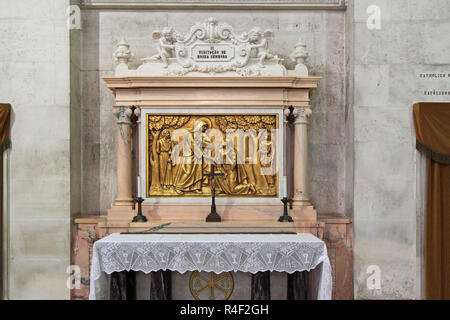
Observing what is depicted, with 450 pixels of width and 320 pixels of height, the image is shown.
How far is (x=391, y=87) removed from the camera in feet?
16.9

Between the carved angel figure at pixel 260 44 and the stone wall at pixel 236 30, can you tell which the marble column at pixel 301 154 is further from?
the carved angel figure at pixel 260 44

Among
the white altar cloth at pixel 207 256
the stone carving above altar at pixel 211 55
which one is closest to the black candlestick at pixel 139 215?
the white altar cloth at pixel 207 256

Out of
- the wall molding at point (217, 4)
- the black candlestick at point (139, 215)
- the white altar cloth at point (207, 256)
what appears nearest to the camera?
the white altar cloth at point (207, 256)

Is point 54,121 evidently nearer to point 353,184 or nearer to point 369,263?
point 353,184

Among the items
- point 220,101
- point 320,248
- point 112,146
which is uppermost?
point 220,101

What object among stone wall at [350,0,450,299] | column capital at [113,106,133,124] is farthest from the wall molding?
column capital at [113,106,133,124]

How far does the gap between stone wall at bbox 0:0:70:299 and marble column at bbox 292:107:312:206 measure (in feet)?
10.3

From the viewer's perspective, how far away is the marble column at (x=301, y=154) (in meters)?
5.24

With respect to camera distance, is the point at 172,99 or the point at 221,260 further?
the point at 172,99

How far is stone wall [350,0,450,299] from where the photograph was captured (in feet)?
16.9

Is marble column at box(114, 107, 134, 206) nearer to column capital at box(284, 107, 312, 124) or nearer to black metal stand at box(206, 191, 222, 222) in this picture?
black metal stand at box(206, 191, 222, 222)

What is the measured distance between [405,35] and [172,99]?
327 cm

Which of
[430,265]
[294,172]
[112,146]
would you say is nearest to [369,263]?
[430,265]

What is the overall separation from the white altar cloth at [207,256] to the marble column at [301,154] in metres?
1.15
